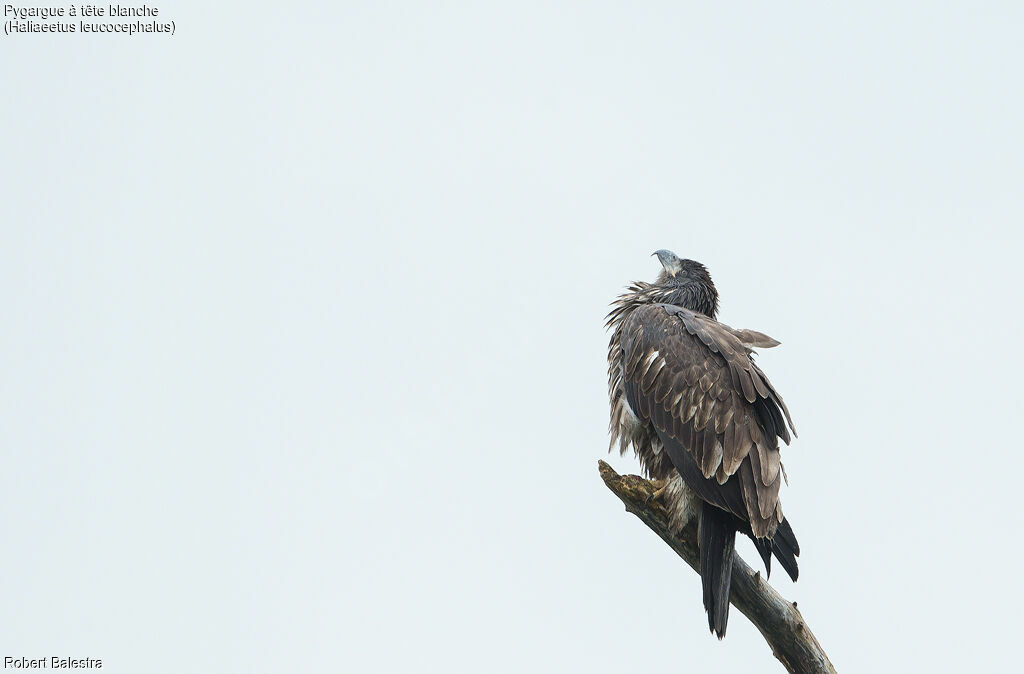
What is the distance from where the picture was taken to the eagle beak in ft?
32.5

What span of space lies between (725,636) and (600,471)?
52.8 inches

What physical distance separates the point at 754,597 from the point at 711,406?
1514mm

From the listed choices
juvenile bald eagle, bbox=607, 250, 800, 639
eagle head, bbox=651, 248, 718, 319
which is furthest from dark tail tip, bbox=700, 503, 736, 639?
eagle head, bbox=651, 248, 718, 319

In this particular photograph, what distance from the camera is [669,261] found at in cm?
999

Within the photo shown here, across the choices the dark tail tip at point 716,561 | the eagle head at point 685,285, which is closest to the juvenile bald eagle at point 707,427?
the dark tail tip at point 716,561

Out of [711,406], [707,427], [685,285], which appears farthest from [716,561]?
[685,285]

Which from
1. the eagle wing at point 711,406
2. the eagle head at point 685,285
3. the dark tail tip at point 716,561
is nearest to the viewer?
the dark tail tip at point 716,561

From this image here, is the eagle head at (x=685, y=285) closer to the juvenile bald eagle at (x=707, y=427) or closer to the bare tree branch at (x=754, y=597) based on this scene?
the juvenile bald eagle at (x=707, y=427)

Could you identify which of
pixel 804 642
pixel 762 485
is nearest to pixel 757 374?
pixel 762 485

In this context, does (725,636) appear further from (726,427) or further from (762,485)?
(726,427)

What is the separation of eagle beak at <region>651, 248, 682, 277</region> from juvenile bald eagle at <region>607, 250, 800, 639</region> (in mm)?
992

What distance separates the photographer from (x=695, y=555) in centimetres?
714

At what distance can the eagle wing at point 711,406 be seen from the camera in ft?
23.3

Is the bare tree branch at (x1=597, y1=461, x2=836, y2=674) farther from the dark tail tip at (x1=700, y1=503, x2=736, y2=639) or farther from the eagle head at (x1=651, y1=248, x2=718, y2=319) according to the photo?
the eagle head at (x1=651, y1=248, x2=718, y2=319)
